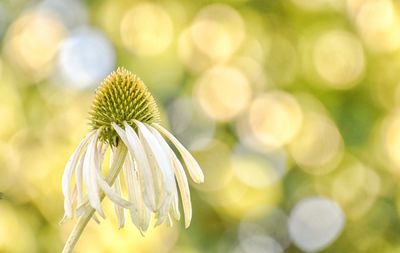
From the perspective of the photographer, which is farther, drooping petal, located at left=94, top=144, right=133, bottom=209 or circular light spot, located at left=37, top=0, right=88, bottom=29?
circular light spot, located at left=37, top=0, right=88, bottom=29

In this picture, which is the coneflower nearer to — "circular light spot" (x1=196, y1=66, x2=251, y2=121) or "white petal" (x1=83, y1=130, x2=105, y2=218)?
"white petal" (x1=83, y1=130, x2=105, y2=218)

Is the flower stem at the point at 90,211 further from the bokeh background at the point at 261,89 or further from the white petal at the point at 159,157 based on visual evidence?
the bokeh background at the point at 261,89

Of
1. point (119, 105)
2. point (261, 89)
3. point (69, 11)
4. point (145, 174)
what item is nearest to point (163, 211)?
point (145, 174)

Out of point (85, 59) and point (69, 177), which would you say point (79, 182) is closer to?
point (69, 177)

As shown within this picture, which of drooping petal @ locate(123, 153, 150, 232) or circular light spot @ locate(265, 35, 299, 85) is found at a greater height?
drooping petal @ locate(123, 153, 150, 232)

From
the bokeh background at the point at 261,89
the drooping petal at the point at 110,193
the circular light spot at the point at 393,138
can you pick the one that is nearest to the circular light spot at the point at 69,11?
the bokeh background at the point at 261,89

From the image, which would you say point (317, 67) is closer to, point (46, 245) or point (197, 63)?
point (197, 63)

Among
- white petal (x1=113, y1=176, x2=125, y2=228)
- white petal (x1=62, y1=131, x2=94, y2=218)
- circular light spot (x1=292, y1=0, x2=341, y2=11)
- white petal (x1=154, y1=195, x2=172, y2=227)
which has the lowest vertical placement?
circular light spot (x1=292, y1=0, x2=341, y2=11)

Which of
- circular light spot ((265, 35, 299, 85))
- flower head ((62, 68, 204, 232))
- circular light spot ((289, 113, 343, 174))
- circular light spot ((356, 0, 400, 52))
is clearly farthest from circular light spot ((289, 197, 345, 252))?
flower head ((62, 68, 204, 232))
